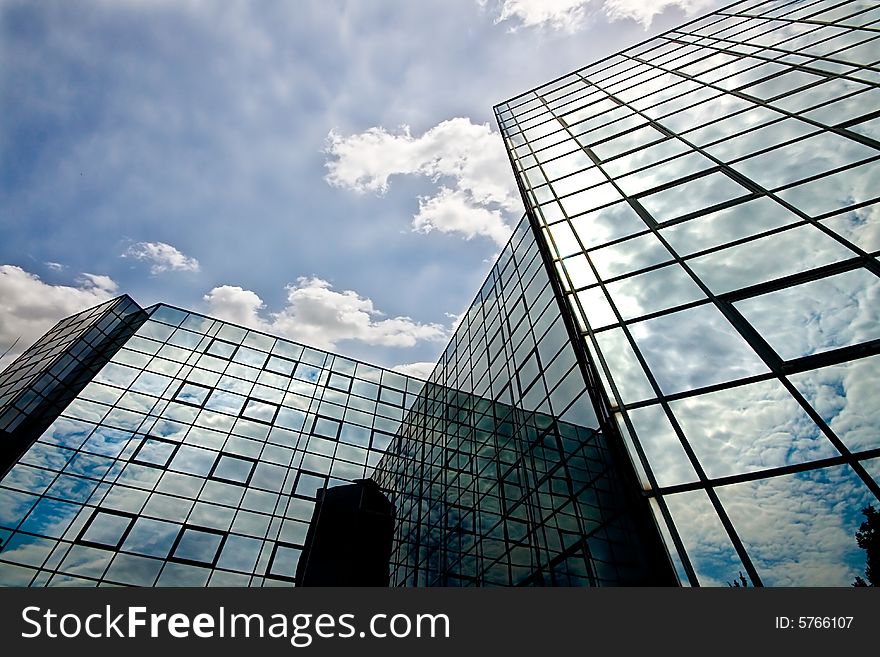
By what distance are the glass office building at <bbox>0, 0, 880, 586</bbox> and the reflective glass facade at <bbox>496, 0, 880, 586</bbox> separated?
0.04 meters

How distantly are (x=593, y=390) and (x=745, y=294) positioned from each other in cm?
318

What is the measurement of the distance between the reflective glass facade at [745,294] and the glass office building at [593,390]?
0.04 meters

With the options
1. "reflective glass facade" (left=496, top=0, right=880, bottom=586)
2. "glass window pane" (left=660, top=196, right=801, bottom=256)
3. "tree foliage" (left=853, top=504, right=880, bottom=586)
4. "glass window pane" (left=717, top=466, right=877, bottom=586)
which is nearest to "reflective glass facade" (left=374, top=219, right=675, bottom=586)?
"reflective glass facade" (left=496, top=0, right=880, bottom=586)

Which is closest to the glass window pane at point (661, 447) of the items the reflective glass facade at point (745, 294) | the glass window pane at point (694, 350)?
the reflective glass facade at point (745, 294)

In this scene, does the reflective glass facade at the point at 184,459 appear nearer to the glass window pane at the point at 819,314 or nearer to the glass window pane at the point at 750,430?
the glass window pane at the point at 750,430

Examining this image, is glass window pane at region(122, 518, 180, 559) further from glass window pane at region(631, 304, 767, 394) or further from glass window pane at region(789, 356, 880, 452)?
glass window pane at region(789, 356, 880, 452)

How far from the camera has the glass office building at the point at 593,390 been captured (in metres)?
6.38

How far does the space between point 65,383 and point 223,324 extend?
8450 millimetres

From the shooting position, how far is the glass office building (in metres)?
6.38

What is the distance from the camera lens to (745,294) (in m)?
8.12

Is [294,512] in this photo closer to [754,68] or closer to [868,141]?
[868,141]
